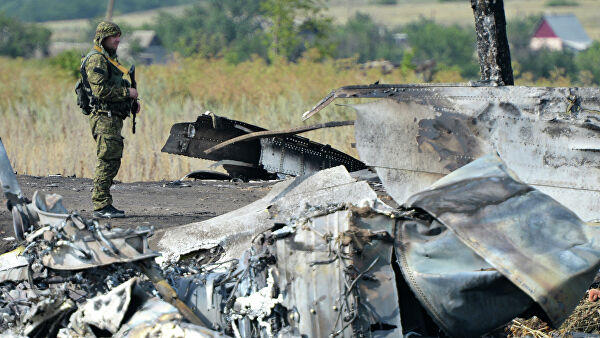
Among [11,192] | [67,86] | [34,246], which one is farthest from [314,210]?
[67,86]

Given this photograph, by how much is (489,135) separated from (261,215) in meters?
1.70

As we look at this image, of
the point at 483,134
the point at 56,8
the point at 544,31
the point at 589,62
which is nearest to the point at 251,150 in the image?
the point at 483,134

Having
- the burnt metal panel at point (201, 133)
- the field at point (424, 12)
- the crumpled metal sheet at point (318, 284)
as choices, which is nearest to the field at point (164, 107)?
the burnt metal panel at point (201, 133)

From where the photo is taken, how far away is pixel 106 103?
700 cm

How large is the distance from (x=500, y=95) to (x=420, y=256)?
2.14 meters

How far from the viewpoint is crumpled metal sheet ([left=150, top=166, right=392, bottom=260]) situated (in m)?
5.06

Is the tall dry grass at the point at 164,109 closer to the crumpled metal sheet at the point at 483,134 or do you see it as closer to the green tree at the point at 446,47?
the crumpled metal sheet at the point at 483,134

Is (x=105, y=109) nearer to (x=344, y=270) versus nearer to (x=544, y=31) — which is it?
(x=344, y=270)

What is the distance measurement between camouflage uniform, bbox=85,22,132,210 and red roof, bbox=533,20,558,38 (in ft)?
195

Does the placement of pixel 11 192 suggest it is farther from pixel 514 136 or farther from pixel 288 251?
pixel 514 136

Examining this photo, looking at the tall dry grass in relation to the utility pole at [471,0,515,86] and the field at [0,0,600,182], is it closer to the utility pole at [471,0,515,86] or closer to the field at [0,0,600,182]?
the field at [0,0,600,182]

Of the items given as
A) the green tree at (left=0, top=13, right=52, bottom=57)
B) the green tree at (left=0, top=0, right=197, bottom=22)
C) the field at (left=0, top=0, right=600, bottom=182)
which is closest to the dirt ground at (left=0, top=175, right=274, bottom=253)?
the field at (left=0, top=0, right=600, bottom=182)

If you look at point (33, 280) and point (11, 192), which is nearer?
point (33, 280)

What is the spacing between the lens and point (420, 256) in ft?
12.5
